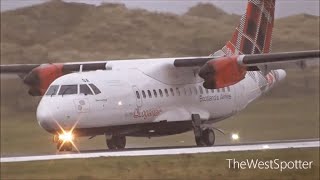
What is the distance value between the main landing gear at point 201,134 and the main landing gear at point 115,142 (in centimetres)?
227

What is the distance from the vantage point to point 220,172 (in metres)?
17.3

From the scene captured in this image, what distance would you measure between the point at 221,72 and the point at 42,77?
506 centimetres

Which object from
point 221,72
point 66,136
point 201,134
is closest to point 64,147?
point 66,136

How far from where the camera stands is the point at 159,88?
2592 centimetres

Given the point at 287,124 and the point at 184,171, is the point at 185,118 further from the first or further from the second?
the point at 184,171

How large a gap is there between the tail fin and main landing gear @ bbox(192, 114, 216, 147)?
1994mm

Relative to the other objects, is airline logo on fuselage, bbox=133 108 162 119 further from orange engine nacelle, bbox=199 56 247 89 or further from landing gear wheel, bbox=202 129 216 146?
orange engine nacelle, bbox=199 56 247 89

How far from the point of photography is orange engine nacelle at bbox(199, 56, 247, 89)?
24.3 meters

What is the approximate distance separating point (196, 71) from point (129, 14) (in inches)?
99.8

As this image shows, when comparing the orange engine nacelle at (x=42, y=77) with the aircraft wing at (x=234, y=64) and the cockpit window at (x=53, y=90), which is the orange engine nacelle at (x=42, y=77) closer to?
the cockpit window at (x=53, y=90)

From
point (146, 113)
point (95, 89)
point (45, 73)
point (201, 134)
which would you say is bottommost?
point (201, 134)

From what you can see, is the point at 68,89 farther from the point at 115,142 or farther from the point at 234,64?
the point at 234,64

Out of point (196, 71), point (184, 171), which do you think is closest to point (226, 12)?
point (196, 71)

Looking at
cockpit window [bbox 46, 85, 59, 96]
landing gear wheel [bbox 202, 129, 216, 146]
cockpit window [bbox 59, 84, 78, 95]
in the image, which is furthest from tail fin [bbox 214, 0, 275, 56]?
cockpit window [bbox 46, 85, 59, 96]
